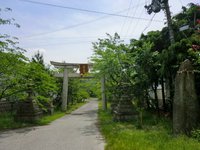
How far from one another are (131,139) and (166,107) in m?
10.9

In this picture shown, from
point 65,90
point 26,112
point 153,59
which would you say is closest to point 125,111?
point 153,59

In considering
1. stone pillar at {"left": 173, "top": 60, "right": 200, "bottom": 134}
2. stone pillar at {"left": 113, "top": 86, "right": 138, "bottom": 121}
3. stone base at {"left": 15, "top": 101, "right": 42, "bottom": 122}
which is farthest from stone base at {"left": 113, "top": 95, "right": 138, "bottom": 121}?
stone pillar at {"left": 173, "top": 60, "right": 200, "bottom": 134}

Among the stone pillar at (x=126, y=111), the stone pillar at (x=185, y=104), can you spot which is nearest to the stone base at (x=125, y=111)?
the stone pillar at (x=126, y=111)

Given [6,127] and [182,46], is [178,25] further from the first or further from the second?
[6,127]

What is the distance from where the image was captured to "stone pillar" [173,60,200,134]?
37.6 ft

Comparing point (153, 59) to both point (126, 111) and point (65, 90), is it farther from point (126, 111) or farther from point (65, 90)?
point (65, 90)

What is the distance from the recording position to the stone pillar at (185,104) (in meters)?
11.5

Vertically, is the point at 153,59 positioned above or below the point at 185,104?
above

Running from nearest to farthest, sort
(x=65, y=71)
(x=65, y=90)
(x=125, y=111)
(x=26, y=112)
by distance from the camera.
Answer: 1. (x=125, y=111)
2. (x=26, y=112)
3. (x=65, y=71)
4. (x=65, y=90)

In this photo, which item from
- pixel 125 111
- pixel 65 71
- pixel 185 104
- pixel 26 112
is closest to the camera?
pixel 185 104

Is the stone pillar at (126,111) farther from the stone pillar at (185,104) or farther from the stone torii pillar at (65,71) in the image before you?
the stone torii pillar at (65,71)

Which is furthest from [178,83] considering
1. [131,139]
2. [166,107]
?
[166,107]

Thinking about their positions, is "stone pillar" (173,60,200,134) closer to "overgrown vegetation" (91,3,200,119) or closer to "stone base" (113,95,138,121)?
"overgrown vegetation" (91,3,200,119)

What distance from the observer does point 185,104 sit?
11.7 m
